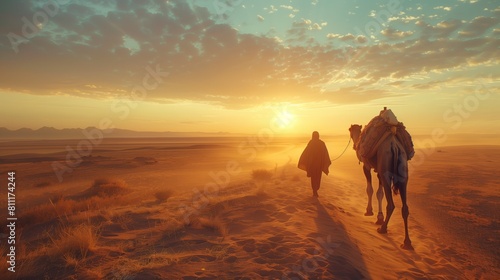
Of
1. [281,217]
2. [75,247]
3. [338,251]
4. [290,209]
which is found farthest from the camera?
[290,209]

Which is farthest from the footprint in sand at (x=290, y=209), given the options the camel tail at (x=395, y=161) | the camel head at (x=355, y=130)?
the camel head at (x=355, y=130)

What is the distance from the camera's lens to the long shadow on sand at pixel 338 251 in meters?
4.68

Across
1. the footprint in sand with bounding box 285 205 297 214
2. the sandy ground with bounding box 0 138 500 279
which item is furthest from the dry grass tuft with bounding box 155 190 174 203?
the footprint in sand with bounding box 285 205 297 214

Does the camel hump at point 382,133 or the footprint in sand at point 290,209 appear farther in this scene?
the footprint in sand at point 290,209

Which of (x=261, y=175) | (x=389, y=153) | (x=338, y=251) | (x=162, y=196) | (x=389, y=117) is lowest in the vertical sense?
(x=162, y=196)

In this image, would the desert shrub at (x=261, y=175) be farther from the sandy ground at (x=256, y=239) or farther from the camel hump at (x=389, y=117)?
the camel hump at (x=389, y=117)

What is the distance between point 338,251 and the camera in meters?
5.58

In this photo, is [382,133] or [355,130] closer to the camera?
[382,133]

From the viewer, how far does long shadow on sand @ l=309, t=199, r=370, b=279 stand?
468 centimetres

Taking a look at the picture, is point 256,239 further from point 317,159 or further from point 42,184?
point 42,184

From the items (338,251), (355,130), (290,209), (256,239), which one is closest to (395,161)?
(338,251)

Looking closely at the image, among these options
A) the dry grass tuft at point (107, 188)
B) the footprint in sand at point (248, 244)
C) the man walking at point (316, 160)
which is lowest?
the dry grass tuft at point (107, 188)

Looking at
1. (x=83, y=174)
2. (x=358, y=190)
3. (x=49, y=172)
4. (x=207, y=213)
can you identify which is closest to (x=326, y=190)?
(x=358, y=190)

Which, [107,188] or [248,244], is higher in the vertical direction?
[248,244]
